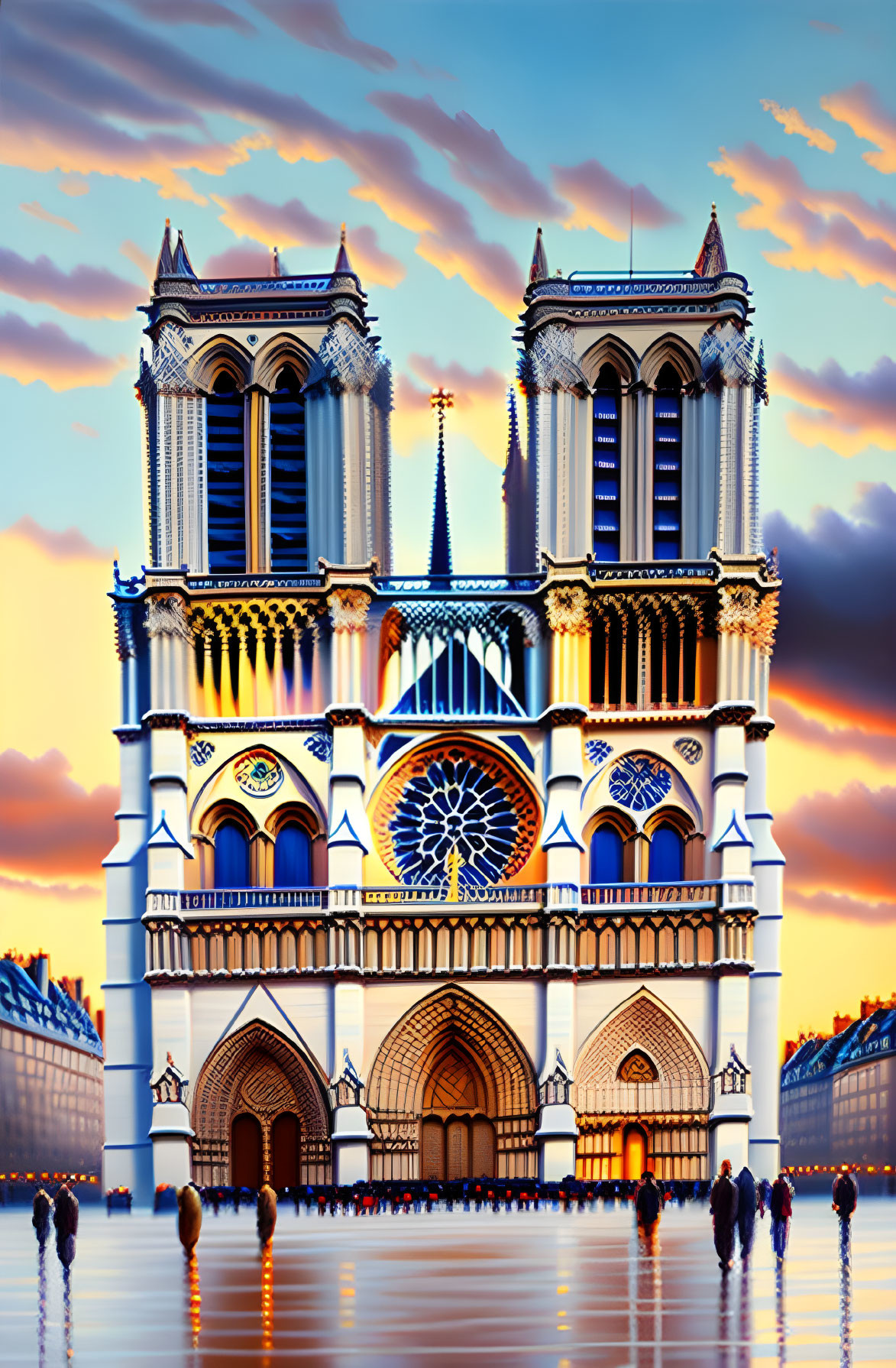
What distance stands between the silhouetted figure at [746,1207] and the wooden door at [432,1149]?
78.4ft

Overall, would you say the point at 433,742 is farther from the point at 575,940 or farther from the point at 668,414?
the point at 668,414

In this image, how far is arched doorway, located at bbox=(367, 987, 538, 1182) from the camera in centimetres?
5031

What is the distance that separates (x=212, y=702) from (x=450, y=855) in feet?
24.1

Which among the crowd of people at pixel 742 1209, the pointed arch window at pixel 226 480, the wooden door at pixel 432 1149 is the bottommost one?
the wooden door at pixel 432 1149

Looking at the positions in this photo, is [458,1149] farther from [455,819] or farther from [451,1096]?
[455,819]

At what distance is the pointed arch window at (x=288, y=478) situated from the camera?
53.8 m

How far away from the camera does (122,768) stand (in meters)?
53.0

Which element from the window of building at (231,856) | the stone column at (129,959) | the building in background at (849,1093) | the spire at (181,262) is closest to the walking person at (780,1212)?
the stone column at (129,959)

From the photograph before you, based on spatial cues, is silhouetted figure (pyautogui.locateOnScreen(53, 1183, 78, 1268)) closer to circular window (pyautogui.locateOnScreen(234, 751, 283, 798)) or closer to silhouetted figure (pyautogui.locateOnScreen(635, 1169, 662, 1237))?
silhouetted figure (pyautogui.locateOnScreen(635, 1169, 662, 1237))

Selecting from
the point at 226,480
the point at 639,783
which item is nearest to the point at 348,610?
the point at 226,480

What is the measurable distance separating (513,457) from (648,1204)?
37629 mm

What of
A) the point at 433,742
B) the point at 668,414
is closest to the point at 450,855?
the point at 433,742

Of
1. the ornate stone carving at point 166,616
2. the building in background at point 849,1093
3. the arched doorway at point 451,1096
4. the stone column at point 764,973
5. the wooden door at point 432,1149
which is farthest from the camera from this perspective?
the building in background at point 849,1093

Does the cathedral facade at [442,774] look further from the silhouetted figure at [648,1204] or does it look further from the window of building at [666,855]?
the silhouetted figure at [648,1204]
